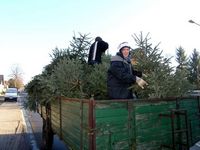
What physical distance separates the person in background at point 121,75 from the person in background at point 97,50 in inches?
72.0

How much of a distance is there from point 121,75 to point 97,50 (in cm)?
261

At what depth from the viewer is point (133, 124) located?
4.18m

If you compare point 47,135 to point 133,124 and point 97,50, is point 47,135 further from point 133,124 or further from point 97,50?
point 133,124

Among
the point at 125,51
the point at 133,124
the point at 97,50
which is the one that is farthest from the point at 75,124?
the point at 97,50

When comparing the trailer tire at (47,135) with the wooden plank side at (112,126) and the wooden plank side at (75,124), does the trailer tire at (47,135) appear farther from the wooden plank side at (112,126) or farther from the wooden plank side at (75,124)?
the wooden plank side at (112,126)

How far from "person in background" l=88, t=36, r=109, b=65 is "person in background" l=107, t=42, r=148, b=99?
1828mm

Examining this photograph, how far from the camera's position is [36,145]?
31.2 ft

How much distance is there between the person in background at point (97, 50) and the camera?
7276 mm

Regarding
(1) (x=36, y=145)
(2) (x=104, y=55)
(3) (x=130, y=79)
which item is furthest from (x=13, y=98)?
(3) (x=130, y=79)

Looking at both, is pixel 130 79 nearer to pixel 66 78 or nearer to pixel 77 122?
pixel 77 122

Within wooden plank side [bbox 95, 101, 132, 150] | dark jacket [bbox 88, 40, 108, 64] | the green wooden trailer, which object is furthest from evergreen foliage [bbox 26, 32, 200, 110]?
wooden plank side [bbox 95, 101, 132, 150]

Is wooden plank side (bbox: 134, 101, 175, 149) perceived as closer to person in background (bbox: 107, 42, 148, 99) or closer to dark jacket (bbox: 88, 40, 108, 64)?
person in background (bbox: 107, 42, 148, 99)

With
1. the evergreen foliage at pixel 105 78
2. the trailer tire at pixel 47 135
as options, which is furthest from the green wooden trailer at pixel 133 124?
the trailer tire at pixel 47 135

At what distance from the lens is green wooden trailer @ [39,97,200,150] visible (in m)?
3.96
